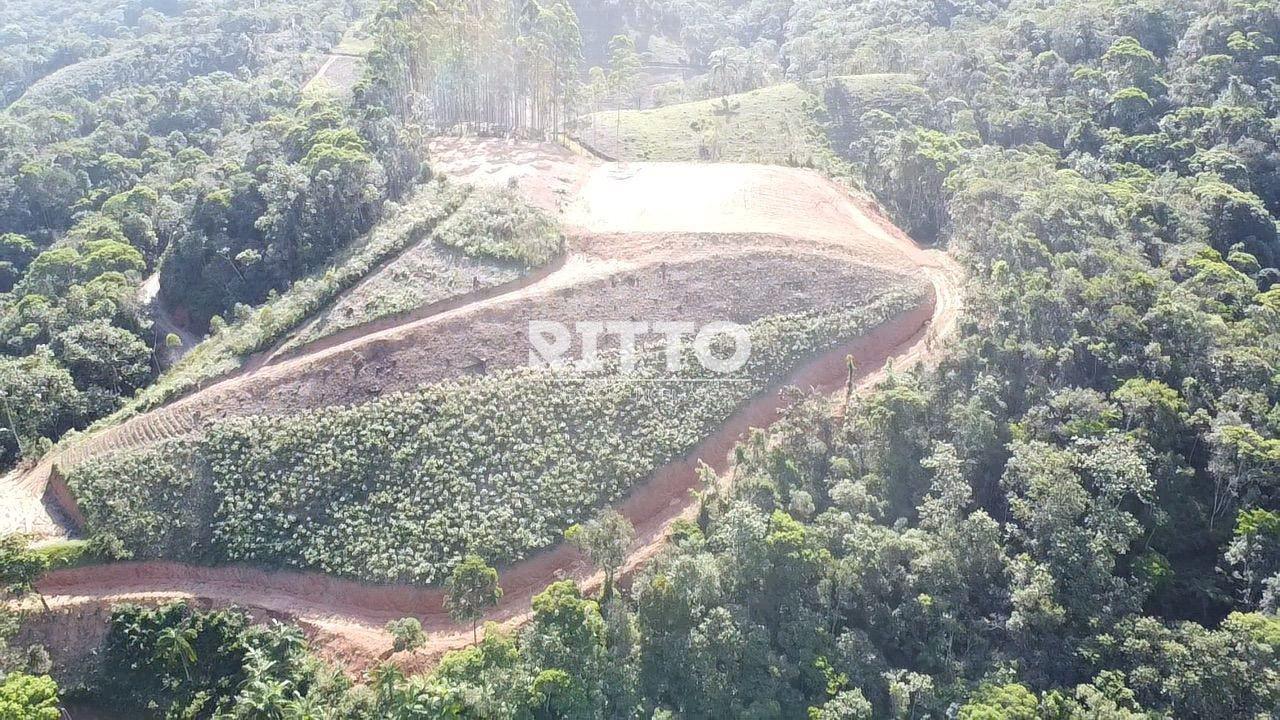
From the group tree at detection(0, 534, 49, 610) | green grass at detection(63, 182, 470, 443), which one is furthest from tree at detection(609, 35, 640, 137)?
tree at detection(0, 534, 49, 610)

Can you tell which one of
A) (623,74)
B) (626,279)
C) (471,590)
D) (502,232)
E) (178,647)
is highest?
(623,74)

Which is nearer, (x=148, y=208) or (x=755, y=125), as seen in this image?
(x=148, y=208)

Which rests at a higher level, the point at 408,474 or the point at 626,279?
the point at 626,279

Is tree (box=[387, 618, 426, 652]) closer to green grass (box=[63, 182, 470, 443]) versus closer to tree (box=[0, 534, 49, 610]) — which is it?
tree (box=[0, 534, 49, 610])

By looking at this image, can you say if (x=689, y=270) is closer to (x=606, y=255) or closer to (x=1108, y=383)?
(x=606, y=255)

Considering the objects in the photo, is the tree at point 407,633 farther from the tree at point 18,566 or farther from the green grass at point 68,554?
the tree at point 18,566

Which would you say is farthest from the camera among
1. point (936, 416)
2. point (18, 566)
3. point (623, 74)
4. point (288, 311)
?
point (623, 74)

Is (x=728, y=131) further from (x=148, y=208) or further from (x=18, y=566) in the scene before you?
(x=18, y=566)

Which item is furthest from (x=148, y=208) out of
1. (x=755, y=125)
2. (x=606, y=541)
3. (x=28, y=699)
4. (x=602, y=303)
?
(x=606, y=541)
